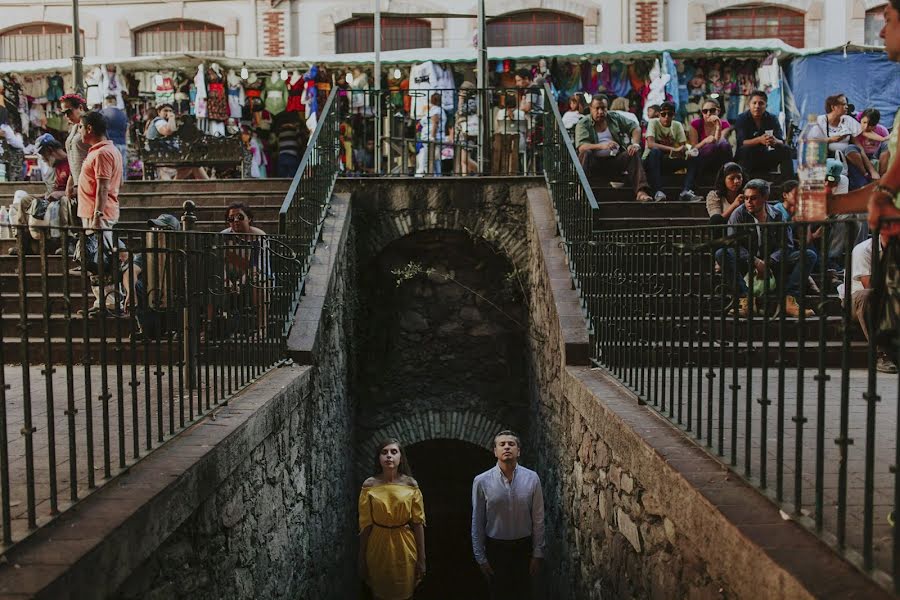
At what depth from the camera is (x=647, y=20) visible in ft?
59.4

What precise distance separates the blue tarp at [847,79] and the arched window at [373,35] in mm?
8338

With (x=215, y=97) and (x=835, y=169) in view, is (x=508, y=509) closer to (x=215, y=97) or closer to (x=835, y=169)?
(x=835, y=169)

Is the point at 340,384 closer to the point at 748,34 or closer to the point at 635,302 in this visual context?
the point at 635,302

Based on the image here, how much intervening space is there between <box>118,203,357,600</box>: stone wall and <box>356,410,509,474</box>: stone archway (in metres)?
0.46

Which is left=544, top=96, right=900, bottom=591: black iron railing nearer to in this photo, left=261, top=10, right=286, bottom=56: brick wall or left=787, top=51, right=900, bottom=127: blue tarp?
left=787, top=51, right=900, bottom=127: blue tarp

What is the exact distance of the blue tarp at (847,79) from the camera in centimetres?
1355

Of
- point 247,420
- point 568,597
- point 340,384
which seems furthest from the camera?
point 340,384

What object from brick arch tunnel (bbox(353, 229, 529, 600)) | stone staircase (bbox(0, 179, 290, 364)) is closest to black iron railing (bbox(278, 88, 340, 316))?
stone staircase (bbox(0, 179, 290, 364))

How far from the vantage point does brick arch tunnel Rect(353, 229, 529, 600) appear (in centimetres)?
1048

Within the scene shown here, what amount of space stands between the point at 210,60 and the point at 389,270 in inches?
237

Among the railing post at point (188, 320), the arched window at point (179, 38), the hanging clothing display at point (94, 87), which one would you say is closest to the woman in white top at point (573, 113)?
the hanging clothing display at point (94, 87)

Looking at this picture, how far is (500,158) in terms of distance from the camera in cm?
1158

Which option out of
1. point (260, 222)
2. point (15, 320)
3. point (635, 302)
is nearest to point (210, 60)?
point (260, 222)

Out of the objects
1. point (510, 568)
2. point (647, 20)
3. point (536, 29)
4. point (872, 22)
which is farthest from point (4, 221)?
point (872, 22)
